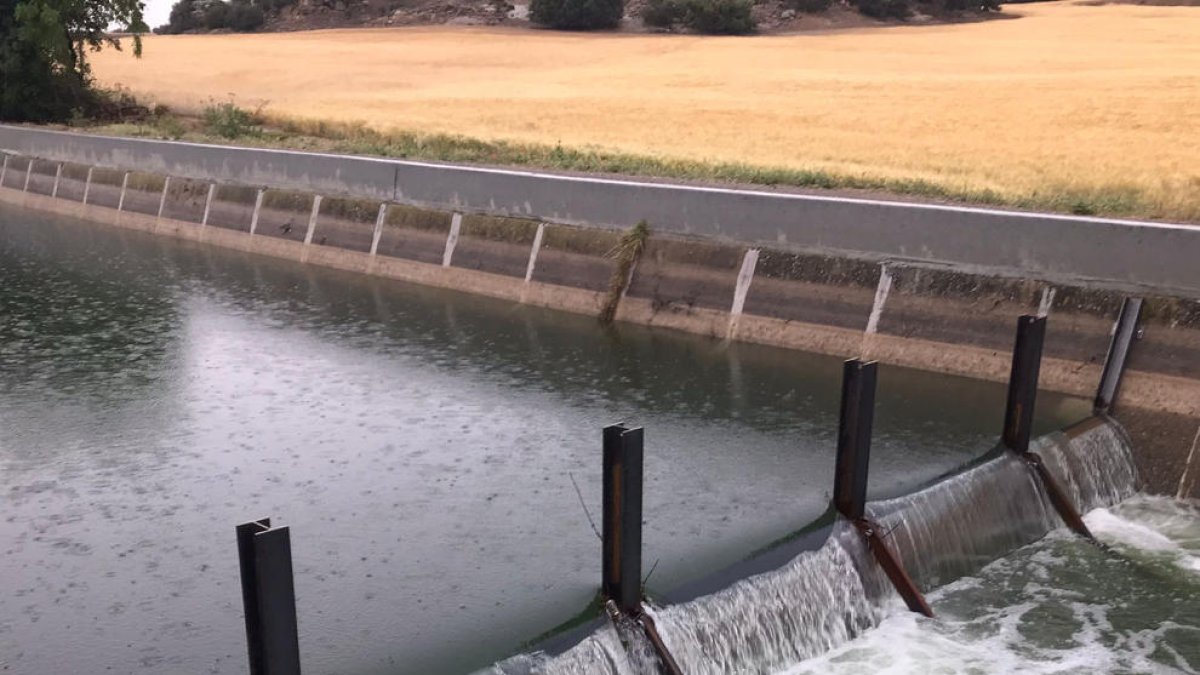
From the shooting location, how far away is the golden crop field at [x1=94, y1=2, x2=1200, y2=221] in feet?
79.5

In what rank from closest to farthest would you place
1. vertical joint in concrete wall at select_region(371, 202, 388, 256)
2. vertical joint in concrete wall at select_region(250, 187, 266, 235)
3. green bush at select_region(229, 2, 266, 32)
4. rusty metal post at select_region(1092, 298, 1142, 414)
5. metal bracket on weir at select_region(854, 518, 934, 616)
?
metal bracket on weir at select_region(854, 518, 934, 616) < rusty metal post at select_region(1092, 298, 1142, 414) < vertical joint in concrete wall at select_region(371, 202, 388, 256) < vertical joint in concrete wall at select_region(250, 187, 266, 235) < green bush at select_region(229, 2, 266, 32)

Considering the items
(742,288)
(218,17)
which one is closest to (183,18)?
(218,17)

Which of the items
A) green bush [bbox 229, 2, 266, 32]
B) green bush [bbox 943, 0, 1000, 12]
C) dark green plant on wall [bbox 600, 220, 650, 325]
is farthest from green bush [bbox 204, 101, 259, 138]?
green bush [bbox 943, 0, 1000, 12]

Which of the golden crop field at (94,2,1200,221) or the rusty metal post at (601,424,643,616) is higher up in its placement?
the golden crop field at (94,2,1200,221)

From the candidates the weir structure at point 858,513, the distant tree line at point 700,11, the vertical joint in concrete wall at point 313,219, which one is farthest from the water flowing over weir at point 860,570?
the distant tree line at point 700,11

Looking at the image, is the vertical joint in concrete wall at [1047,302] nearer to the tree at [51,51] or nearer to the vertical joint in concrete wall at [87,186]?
the vertical joint in concrete wall at [87,186]

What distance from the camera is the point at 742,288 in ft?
53.2

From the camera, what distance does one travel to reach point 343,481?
1119 cm

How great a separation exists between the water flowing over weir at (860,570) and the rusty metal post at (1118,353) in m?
0.47

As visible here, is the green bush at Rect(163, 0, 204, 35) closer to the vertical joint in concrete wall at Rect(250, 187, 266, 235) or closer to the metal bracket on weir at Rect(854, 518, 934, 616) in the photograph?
the vertical joint in concrete wall at Rect(250, 187, 266, 235)

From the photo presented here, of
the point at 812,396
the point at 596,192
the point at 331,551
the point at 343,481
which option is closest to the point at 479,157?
the point at 596,192

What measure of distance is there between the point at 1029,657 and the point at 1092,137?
20.7 metres

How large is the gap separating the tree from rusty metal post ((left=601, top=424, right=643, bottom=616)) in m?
34.5

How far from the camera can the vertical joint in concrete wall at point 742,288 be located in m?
16.1
